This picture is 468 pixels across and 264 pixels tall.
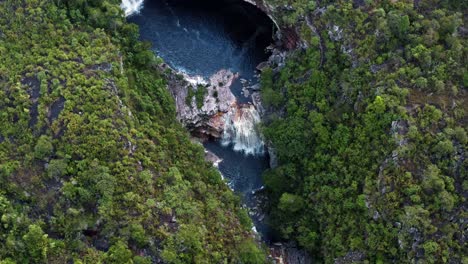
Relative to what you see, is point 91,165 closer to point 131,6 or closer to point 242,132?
point 242,132

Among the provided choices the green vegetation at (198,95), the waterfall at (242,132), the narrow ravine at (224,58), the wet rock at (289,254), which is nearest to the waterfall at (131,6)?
the narrow ravine at (224,58)

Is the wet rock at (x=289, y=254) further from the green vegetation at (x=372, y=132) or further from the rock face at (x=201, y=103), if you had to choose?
the rock face at (x=201, y=103)

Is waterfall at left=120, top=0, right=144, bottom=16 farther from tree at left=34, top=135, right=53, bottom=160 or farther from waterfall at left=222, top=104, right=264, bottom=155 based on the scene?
tree at left=34, top=135, right=53, bottom=160

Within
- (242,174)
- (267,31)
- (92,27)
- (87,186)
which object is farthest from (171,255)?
(267,31)

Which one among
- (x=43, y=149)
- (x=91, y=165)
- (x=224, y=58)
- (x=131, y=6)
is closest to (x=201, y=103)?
(x=224, y=58)

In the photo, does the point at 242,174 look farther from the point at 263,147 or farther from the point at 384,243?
the point at 384,243

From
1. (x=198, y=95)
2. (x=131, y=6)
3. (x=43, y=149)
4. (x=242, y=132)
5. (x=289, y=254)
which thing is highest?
(x=131, y=6)

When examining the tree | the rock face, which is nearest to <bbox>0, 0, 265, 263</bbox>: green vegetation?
the tree

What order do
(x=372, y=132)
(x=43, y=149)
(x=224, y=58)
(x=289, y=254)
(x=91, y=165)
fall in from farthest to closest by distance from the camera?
1. (x=224, y=58)
2. (x=289, y=254)
3. (x=372, y=132)
4. (x=91, y=165)
5. (x=43, y=149)
